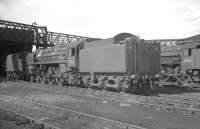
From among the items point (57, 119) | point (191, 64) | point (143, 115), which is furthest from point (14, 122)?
point (191, 64)

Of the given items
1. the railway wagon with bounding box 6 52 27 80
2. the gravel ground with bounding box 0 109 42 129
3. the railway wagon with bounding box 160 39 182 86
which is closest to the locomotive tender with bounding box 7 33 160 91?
the railway wagon with bounding box 160 39 182 86

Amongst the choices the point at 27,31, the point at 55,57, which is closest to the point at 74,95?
the point at 55,57

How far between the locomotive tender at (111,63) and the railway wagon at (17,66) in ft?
27.9

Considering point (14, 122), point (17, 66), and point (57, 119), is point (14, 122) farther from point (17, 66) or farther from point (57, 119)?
point (17, 66)

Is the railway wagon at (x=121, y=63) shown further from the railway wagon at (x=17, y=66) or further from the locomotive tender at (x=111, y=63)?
the railway wagon at (x=17, y=66)

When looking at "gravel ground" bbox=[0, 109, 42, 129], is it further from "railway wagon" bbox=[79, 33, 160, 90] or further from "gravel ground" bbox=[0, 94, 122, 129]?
"railway wagon" bbox=[79, 33, 160, 90]

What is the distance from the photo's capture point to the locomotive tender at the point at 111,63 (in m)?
13.5

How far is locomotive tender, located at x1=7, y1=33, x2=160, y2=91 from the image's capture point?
13.5 m

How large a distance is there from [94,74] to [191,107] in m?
7.62

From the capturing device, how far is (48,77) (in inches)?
818

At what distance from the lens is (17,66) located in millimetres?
28250

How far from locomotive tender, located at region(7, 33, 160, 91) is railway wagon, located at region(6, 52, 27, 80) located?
8518mm

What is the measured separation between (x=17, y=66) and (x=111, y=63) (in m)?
17.5

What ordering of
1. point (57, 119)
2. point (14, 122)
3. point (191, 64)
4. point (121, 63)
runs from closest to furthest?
1. point (14, 122)
2. point (57, 119)
3. point (121, 63)
4. point (191, 64)
